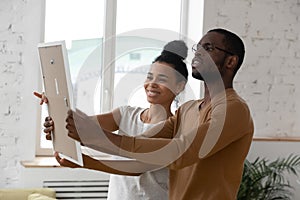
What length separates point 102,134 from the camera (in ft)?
5.47

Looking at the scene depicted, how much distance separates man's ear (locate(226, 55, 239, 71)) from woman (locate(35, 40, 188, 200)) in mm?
377

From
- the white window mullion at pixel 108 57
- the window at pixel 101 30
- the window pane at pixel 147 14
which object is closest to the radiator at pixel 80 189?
the window at pixel 101 30

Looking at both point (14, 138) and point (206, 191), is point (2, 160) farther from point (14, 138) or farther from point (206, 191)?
point (206, 191)

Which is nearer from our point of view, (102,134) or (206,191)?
(102,134)

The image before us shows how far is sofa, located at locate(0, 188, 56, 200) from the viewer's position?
3457 millimetres

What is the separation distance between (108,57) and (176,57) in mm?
1997

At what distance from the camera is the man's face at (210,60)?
6.14 feet

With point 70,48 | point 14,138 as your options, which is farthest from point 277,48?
point 14,138

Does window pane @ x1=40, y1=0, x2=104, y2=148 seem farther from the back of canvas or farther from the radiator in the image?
the back of canvas

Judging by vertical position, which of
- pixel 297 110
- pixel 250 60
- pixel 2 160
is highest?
pixel 250 60

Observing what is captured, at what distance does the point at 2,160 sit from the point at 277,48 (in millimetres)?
2214

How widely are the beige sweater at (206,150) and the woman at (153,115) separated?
16cm

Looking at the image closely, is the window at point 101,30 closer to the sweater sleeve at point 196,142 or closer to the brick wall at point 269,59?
the brick wall at point 269,59

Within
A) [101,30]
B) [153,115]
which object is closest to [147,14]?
[101,30]
